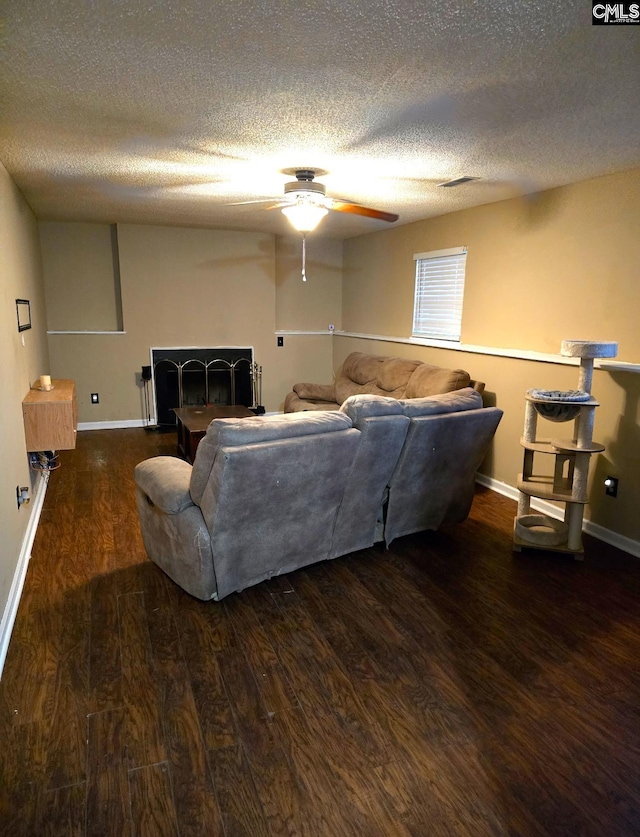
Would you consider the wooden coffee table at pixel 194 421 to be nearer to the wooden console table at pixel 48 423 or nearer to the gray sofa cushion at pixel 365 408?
the wooden console table at pixel 48 423

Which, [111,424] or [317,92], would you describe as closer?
[317,92]

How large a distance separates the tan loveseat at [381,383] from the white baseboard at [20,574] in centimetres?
252

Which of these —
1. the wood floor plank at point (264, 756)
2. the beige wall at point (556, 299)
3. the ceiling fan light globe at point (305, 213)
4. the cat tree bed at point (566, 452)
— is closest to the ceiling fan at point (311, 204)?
the ceiling fan light globe at point (305, 213)

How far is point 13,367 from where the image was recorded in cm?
309

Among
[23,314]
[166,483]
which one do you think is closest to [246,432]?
[166,483]

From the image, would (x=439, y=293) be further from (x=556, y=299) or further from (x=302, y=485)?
(x=302, y=485)

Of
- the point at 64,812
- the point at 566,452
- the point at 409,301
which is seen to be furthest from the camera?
the point at 409,301

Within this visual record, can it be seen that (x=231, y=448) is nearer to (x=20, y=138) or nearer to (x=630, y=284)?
(x=20, y=138)

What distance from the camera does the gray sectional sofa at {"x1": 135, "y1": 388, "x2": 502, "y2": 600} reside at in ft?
8.00

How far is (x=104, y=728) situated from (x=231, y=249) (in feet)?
18.0

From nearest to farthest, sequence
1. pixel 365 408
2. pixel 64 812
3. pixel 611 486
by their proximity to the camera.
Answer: pixel 64 812 < pixel 365 408 < pixel 611 486

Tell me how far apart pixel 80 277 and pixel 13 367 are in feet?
11.3

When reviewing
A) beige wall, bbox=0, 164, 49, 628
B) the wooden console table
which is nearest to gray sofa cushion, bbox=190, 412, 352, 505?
beige wall, bbox=0, 164, 49, 628

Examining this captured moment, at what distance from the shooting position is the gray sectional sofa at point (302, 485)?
2.44m
